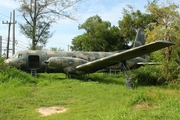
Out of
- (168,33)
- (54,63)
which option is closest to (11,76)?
(54,63)

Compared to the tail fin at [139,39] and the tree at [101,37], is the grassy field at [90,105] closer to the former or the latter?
the tail fin at [139,39]

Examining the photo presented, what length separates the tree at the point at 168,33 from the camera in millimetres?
12312

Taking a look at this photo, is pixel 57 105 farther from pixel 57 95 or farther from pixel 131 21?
pixel 131 21

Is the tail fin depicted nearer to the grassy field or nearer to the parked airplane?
the parked airplane

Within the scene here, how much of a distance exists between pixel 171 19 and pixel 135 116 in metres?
11.1

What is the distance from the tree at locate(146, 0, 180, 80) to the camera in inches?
485

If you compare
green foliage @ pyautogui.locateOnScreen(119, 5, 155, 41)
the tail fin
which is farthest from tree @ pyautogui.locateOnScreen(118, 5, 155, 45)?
the tail fin

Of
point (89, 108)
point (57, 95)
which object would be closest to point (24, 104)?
point (57, 95)

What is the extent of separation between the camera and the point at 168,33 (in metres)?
13.3

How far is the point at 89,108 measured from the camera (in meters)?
6.71

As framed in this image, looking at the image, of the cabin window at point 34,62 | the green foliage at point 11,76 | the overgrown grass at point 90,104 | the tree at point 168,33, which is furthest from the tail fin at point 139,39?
the green foliage at point 11,76

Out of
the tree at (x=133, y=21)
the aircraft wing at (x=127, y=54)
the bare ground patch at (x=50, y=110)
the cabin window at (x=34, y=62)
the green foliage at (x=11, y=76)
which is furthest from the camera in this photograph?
the tree at (x=133, y=21)

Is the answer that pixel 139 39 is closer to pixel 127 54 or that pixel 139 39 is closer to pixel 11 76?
pixel 127 54

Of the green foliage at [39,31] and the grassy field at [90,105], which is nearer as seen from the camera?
the grassy field at [90,105]
